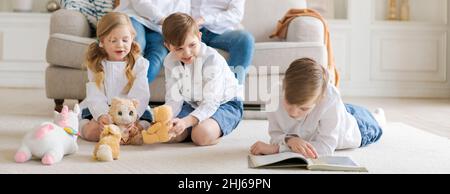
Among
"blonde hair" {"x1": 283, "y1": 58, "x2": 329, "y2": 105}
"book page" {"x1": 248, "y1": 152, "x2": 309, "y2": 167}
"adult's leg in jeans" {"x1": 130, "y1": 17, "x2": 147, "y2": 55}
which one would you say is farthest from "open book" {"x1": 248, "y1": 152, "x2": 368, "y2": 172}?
"adult's leg in jeans" {"x1": 130, "y1": 17, "x2": 147, "y2": 55}

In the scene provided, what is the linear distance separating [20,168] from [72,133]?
0.27 metres

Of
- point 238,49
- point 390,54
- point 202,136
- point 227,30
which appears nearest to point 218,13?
point 227,30

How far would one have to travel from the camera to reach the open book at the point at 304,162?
1.81 meters

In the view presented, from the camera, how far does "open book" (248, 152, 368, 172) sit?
1807mm

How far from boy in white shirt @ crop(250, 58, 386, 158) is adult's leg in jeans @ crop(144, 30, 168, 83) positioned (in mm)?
991

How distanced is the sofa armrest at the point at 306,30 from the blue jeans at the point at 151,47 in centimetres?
73

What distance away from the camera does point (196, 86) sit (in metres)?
2.37

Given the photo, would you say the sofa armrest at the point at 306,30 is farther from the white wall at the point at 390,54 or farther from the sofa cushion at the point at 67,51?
the white wall at the point at 390,54

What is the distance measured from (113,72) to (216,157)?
631 mm

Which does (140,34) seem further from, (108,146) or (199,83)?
(108,146)

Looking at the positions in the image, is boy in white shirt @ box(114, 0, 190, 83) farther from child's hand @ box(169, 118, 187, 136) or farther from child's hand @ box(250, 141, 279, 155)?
Answer: child's hand @ box(250, 141, 279, 155)

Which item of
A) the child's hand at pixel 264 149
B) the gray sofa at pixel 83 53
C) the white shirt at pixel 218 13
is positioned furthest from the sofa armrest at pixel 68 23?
the child's hand at pixel 264 149
